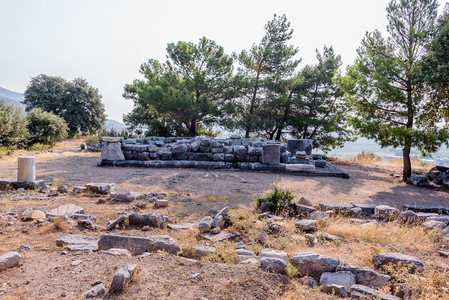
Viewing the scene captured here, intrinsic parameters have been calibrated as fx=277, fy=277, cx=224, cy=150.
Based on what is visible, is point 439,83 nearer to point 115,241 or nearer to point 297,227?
point 297,227

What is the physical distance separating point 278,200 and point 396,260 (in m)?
2.72

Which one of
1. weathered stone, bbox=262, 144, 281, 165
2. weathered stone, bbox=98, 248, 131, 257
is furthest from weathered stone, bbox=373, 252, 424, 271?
weathered stone, bbox=262, 144, 281, 165

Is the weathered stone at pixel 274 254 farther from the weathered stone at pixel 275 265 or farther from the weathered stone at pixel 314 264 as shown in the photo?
the weathered stone at pixel 275 265

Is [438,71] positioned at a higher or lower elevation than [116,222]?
higher

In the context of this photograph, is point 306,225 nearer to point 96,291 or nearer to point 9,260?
point 96,291

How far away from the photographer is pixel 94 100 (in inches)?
1326

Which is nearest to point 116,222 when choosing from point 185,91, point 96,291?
point 96,291

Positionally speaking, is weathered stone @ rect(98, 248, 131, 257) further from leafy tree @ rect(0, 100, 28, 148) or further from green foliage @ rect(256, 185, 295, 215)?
leafy tree @ rect(0, 100, 28, 148)

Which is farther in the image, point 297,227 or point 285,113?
point 285,113

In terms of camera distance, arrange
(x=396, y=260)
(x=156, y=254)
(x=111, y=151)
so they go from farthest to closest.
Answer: (x=111, y=151), (x=156, y=254), (x=396, y=260)

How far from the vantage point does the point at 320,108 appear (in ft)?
→ 62.8

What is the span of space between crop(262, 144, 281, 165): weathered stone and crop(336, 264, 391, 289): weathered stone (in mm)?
8854

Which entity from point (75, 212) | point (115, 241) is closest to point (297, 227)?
point (115, 241)

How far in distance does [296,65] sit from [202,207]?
649 inches
